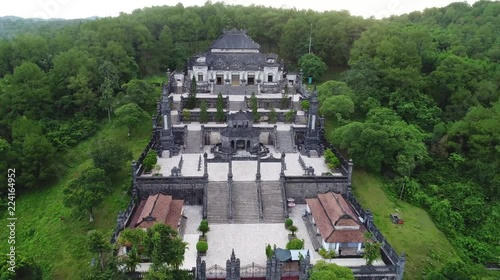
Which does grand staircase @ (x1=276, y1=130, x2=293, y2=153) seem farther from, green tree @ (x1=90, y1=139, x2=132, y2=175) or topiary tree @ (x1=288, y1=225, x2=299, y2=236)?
green tree @ (x1=90, y1=139, x2=132, y2=175)

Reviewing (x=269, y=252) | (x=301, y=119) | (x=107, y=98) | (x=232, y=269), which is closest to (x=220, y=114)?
(x=301, y=119)

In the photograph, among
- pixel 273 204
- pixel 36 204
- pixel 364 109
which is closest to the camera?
pixel 273 204

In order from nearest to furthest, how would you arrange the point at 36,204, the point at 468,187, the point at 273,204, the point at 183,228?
the point at 183,228 → the point at 273,204 → the point at 36,204 → the point at 468,187

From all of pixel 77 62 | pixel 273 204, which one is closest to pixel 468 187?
pixel 273 204

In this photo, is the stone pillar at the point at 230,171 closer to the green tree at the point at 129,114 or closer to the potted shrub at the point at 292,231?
the potted shrub at the point at 292,231

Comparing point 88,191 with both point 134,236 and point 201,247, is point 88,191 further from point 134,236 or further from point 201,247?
point 201,247

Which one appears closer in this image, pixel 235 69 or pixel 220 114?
pixel 220 114

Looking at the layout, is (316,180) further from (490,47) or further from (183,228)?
(490,47)
